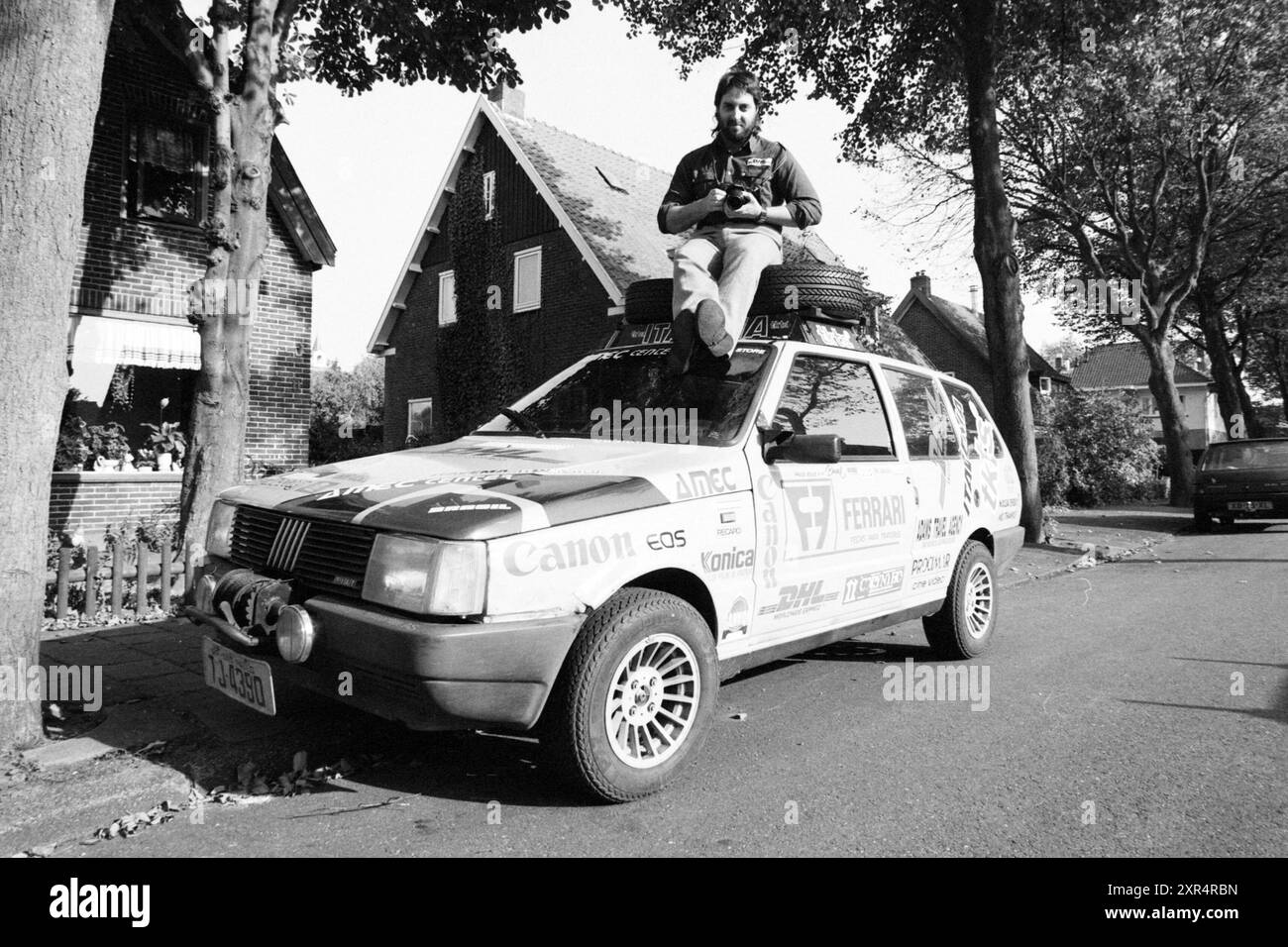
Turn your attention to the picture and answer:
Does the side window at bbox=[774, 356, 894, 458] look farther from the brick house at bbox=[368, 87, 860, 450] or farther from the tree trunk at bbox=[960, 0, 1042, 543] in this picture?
the brick house at bbox=[368, 87, 860, 450]

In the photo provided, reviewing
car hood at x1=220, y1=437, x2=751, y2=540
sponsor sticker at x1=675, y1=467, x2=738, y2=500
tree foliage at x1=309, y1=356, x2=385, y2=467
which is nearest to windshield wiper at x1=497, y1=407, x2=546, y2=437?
car hood at x1=220, y1=437, x2=751, y2=540

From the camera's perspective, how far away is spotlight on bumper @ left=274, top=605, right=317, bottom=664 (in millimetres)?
3062

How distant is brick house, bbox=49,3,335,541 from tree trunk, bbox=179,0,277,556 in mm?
2752

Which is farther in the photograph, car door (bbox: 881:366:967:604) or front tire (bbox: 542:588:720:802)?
car door (bbox: 881:366:967:604)

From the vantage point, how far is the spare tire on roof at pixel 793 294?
4672 millimetres

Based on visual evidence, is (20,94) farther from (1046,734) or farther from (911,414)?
(1046,734)

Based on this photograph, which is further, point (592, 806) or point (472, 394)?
point (472, 394)

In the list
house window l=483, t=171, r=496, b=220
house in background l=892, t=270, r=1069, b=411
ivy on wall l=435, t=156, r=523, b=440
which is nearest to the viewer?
ivy on wall l=435, t=156, r=523, b=440

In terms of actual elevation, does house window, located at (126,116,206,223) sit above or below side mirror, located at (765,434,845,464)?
above
